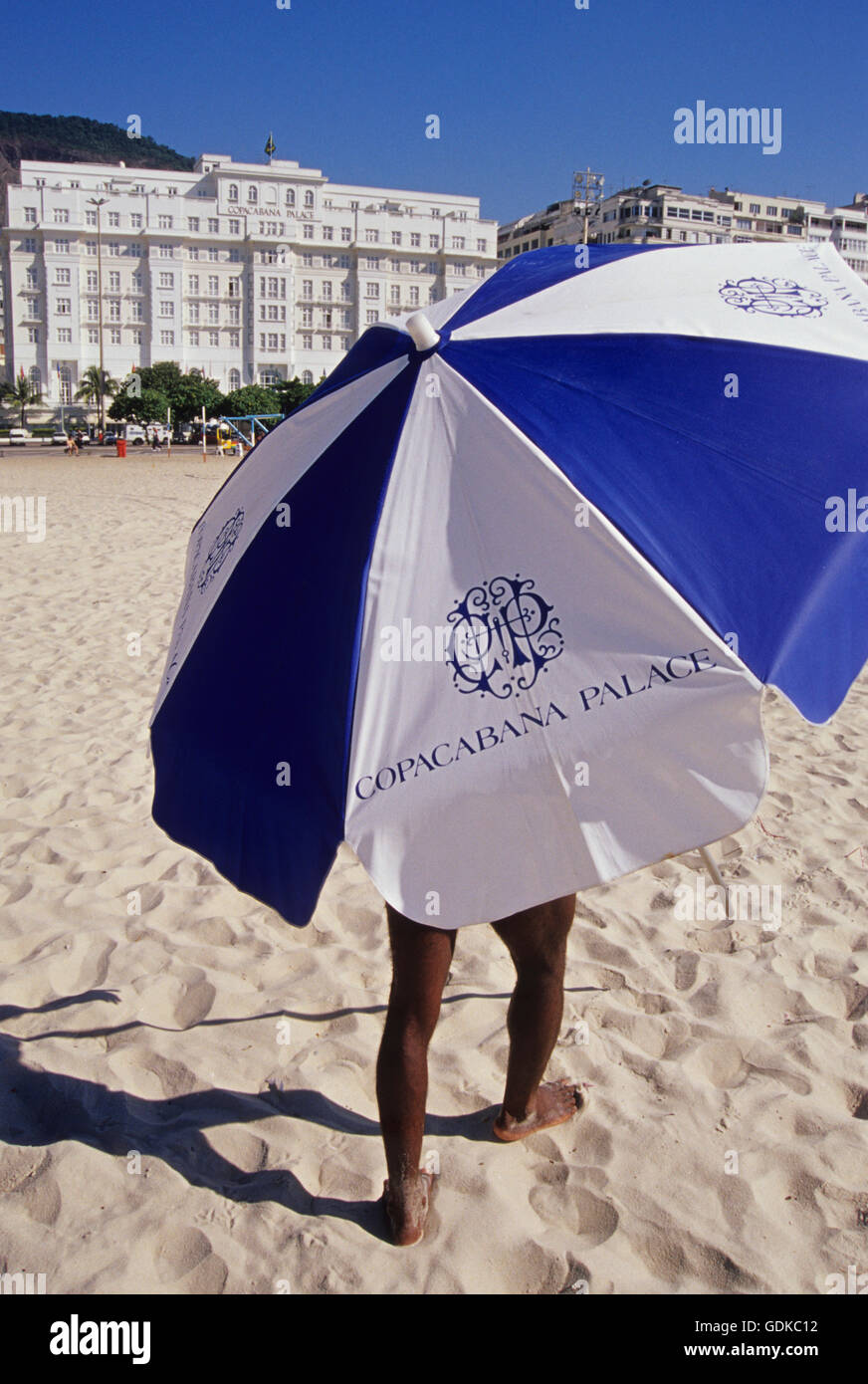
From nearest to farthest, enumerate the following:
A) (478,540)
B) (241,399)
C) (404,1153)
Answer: (478,540)
(404,1153)
(241,399)

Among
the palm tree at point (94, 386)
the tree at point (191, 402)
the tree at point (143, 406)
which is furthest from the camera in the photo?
the palm tree at point (94, 386)

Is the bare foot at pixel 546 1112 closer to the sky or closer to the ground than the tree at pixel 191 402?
closer to the ground

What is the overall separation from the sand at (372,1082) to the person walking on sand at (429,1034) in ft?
0.22

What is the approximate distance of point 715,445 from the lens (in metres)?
1.60

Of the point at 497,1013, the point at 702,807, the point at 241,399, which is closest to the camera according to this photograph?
the point at 702,807

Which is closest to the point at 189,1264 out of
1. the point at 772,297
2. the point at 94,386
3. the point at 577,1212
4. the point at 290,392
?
the point at 577,1212

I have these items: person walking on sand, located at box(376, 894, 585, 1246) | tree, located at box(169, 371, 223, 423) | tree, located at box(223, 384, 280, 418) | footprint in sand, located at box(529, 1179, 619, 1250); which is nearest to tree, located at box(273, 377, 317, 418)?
tree, located at box(223, 384, 280, 418)

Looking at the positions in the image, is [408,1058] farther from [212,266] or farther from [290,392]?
[212,266]

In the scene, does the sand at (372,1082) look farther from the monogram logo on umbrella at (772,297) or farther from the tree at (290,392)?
the tree at (290,392)

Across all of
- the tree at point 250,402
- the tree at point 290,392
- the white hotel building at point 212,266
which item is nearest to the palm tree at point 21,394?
the white hotel building at point 212,266

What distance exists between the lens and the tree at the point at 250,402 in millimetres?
64562

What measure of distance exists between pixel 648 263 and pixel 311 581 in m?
1.01

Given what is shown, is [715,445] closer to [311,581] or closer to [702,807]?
[702,807]
